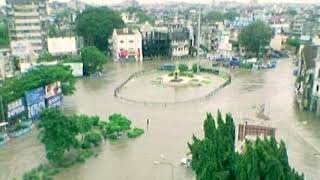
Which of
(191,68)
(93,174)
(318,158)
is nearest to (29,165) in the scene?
(93,174)

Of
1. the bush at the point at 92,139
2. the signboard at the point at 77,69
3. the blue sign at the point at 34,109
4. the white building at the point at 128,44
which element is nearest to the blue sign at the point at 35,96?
the blue sign at the point at 34,109

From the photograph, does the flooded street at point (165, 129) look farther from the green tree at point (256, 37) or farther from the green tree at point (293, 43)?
the green tree at point (293, 43)

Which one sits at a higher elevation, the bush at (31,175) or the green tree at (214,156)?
the green tree at (214,156)

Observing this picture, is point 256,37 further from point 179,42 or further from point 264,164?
point 264,164

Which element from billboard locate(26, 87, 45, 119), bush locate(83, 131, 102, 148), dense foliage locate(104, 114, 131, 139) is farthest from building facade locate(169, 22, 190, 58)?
bush locate(83, 131, 102, 148)

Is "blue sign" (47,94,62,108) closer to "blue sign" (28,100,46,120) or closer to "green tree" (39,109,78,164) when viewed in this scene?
"blue sign" (28,100,46,120)

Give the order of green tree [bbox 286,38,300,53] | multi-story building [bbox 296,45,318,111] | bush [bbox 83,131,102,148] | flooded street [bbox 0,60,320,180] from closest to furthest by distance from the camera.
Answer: flooded street [bbox 0,60,320,180], bush [bbox 83,131,102,148], multi-story building [bbox 296,45,318,111], green tree [bbox 286,38,300,53]
